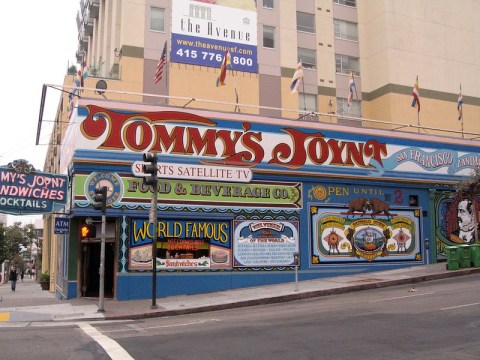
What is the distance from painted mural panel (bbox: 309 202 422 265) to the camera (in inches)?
938

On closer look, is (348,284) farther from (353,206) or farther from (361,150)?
(361,150)

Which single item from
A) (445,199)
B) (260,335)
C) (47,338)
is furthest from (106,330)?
(445,199)

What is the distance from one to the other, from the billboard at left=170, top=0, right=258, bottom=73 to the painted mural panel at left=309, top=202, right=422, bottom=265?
15538 mm

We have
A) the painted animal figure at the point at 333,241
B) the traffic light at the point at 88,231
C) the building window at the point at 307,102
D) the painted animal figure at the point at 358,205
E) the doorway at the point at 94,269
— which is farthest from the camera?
the building window at the point at 307,102

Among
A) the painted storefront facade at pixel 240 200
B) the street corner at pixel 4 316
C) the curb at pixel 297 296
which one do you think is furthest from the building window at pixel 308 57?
the street corner at pixel 4 316

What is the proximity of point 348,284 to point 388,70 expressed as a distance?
76.5 ft

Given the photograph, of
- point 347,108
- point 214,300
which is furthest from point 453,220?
point 347,108

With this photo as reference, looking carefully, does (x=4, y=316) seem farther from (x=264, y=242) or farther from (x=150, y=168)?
(x=264, y=242)

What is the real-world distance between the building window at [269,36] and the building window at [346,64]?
567cm

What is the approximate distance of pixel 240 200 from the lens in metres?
22.3

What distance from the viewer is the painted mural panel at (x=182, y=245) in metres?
20.4

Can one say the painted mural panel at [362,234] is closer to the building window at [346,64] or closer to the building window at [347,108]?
the building window at [347,108]

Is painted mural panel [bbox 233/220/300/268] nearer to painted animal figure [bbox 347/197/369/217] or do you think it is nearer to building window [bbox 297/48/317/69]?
painted animal figure [bbox 347/197/369/217]

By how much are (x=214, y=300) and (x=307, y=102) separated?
76.8 ft
